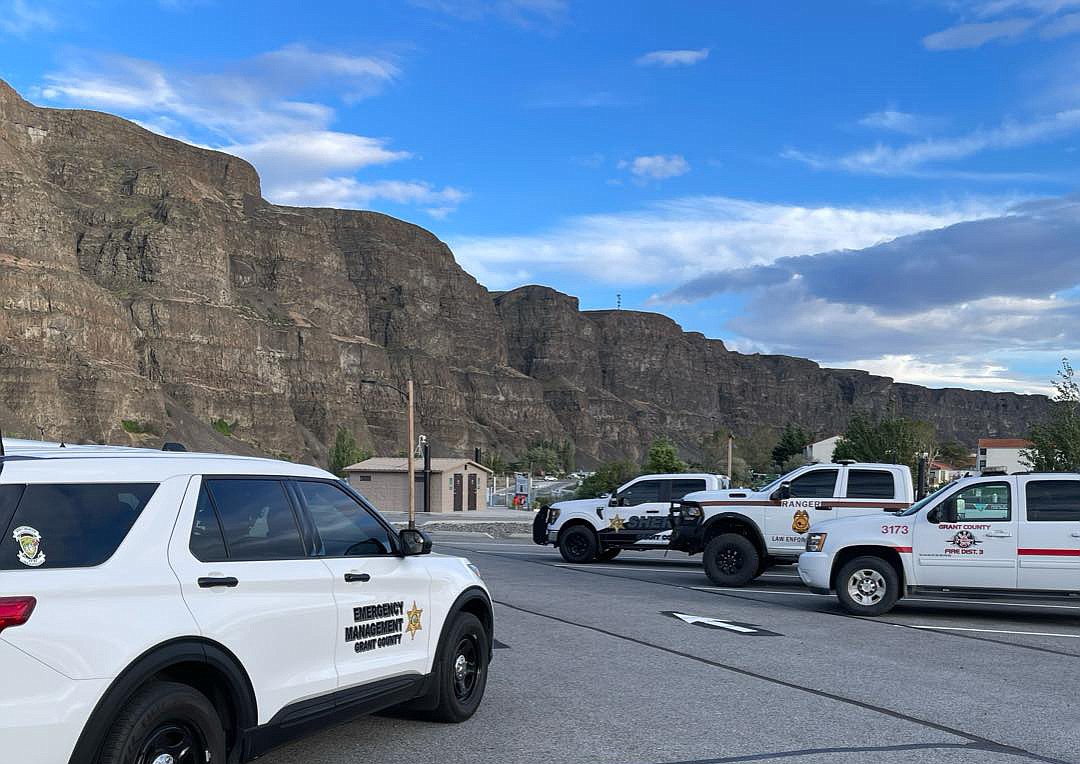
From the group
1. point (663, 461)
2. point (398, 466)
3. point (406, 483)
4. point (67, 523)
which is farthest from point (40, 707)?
point (663, 461)

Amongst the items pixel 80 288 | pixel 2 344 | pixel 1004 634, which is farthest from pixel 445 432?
pixel 1004 634

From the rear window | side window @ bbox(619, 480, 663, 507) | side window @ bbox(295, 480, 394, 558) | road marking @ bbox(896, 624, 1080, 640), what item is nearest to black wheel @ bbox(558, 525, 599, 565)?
side window @ bbox(619, 480, 663, 507)

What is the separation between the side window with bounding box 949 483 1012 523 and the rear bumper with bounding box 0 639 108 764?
11274mm

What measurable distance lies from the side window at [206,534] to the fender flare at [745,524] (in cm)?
1280

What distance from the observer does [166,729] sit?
469 centimetres

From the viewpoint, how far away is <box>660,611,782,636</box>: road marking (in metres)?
11.8

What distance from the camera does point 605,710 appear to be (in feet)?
25.2

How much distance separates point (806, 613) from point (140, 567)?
1066 centimetres

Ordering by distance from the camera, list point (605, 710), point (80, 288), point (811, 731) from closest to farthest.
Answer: point (811, 731), point (605, 710), point (80, 288)

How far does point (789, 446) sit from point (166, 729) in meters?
104

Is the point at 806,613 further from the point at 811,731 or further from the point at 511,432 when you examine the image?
the point at 511,432

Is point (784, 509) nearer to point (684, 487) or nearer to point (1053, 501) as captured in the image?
point (684, 487)

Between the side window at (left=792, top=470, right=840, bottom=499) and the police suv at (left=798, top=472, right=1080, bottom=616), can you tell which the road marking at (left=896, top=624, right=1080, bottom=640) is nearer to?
the police suv at (left=798, top=472, right=1080, bottom=616)

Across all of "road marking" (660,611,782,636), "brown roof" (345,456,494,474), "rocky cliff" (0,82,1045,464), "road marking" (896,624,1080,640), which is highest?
"rocky cliff" (0,82,1045,464)
